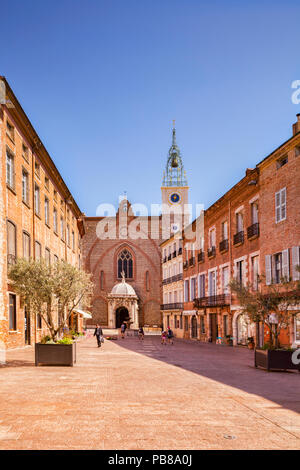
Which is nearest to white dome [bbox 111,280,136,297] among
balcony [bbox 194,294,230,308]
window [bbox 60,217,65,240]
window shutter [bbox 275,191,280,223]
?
balcony [bbox 194,294,230,308]

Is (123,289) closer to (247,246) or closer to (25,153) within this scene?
(247,246)

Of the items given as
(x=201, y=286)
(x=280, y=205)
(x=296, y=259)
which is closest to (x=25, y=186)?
(x=280, y=205)

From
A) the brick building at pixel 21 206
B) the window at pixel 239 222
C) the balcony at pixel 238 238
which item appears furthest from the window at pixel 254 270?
the brick building at pixel 21 206

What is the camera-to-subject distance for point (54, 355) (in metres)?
16.5

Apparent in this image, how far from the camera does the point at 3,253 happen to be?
813 inches

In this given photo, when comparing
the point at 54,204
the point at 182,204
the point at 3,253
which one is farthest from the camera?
the point at 182,204

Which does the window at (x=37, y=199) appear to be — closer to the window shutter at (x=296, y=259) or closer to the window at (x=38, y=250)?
the window at (x=38, y=250)

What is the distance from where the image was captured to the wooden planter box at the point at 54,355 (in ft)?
53.9

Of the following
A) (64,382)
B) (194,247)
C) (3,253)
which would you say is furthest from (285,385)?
(194,247)

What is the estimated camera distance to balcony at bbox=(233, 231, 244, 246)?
29164mm

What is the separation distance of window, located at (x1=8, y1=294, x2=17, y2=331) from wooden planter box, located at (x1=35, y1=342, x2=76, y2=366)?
6.12 metres

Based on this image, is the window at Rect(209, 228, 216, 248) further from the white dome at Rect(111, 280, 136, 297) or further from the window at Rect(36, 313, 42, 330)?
the white dome at Rect(111, 280, 136, 297)
